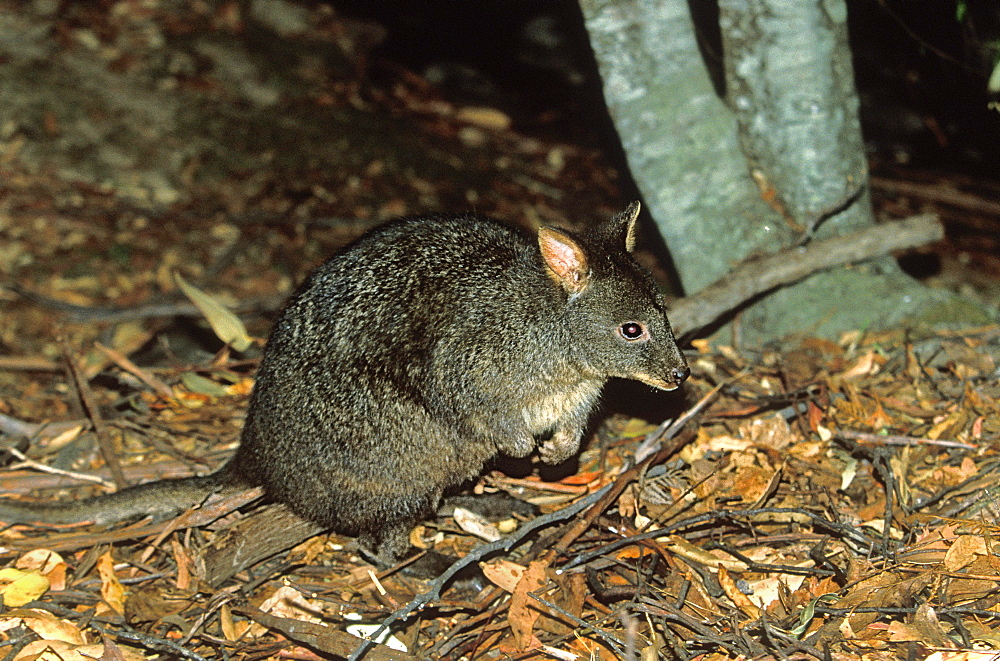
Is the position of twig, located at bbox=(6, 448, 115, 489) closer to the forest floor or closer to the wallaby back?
the forest floor

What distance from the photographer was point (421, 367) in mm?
3719

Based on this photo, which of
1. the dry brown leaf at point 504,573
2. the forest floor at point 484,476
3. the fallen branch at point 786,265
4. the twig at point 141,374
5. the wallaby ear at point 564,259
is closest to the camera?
the forest floor at point 484,476

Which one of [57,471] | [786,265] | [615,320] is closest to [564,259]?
[615,320]

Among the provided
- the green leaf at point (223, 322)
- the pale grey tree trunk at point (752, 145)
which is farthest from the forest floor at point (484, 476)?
the pale grey tree trunk at point (752, 145)

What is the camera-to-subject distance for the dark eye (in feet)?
12.2

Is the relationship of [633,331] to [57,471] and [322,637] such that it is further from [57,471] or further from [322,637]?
[57,471]

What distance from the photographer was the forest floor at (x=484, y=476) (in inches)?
135

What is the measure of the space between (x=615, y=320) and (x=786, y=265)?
1.51 metres

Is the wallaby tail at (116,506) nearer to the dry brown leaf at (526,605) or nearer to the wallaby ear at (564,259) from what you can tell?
the dry brown leaf at (526,605)

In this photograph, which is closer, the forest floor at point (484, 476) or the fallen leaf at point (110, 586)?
the forest floor at point (484, 476)

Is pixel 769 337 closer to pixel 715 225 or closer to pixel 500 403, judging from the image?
pixel 715 225

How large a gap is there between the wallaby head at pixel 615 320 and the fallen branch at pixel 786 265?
2.99 feet

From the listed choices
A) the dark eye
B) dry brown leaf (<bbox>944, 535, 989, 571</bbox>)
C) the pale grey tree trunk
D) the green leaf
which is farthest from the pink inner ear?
the green leaf

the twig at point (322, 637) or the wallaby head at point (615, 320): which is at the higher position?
the wallaby head at point (615, 320)
